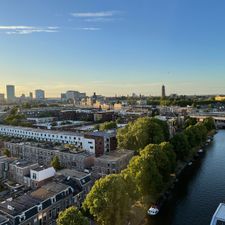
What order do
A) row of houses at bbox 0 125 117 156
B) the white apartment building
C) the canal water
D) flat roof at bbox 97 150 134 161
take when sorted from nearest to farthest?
the canal water < flat roof at bbox 97 150 134 161 < row of houses at bbox 0 125 117 156 < the white apartment building

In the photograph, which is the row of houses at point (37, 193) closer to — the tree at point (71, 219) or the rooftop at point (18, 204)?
the rooftop at point (18, 204)

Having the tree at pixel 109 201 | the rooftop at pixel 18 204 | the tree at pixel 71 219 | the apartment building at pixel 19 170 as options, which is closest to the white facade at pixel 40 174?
the apartment building at pixel 19 170

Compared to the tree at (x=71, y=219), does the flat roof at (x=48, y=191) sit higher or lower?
lower

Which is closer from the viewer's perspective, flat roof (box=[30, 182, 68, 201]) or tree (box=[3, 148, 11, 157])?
flat roof (box=[30, 182, 68, 201])

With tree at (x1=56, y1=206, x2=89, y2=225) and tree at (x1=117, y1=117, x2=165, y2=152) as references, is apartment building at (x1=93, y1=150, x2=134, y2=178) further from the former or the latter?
tree at (x1=56, y1=206, x2=89, y2=225)

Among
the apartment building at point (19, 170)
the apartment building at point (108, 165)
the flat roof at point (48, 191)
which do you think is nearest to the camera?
the flat roof at point (48, 191)

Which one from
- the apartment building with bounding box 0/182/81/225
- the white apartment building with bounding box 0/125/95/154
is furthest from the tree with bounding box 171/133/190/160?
the apartment building with bounding box 0/182/81/225

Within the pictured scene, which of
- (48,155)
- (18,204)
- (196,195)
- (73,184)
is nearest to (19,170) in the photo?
(73,184)

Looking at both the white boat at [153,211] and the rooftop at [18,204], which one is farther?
the white boat at [153,211]
